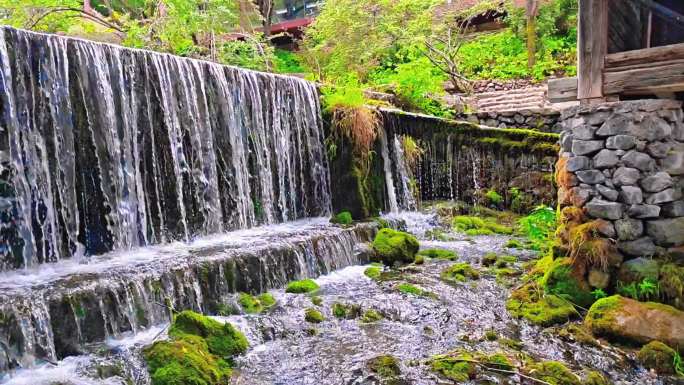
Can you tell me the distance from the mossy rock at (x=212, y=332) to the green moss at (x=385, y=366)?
1329 mm

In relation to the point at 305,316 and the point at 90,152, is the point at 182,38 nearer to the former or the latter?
the point at 90,152

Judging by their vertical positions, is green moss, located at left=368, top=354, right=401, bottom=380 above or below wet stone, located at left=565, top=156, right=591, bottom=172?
below

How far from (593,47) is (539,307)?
3186 mm

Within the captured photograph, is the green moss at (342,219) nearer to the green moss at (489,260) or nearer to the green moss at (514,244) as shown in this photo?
the green moss at (489,260)

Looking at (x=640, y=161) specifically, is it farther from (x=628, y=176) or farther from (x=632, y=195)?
(x=632, y=195)

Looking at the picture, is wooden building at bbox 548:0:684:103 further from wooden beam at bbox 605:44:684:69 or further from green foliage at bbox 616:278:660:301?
green foliage at bbox 616:278:660:301

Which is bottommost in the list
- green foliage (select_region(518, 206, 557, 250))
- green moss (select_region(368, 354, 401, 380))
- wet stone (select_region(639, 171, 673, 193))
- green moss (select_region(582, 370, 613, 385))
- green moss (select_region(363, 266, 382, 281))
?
green moss (select_region(582, 370, 613, 385))

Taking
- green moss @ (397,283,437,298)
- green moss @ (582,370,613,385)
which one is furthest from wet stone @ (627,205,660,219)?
green moss @ (397,283,437,298)

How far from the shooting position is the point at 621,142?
5930mm

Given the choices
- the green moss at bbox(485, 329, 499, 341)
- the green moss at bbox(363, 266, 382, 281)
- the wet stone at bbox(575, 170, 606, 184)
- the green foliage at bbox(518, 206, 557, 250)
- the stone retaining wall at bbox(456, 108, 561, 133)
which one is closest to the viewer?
the green moss at bbox(485, 329, 499, 341)

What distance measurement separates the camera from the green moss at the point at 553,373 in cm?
453

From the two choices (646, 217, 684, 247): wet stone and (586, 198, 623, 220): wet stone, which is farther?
(586, 198, 623, 220): wet stone

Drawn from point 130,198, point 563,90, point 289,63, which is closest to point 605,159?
point 563,90

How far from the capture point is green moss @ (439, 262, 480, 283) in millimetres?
7680
